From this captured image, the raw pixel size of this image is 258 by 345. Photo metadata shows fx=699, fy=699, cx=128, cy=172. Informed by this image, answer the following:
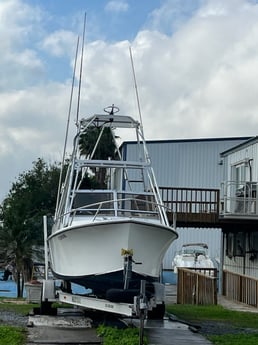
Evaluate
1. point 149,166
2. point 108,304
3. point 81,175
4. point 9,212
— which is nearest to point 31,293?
point 81,175

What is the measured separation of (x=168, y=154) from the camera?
159ft

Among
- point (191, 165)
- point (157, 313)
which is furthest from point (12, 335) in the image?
point (191, 165)

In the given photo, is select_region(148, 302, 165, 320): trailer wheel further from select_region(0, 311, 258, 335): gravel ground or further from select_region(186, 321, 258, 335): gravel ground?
select_region(186, 321, 258, 335): gravel ground

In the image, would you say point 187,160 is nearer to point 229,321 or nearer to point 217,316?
point 217,316

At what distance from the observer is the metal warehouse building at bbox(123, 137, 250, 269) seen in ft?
155

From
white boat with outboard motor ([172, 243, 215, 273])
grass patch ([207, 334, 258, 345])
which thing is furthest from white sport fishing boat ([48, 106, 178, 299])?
white boat with outboard motor ([172, 243, 215, 273])

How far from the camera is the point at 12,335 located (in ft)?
39.3

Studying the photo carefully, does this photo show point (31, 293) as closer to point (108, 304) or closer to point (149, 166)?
point (149, 166)

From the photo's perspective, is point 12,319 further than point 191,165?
No

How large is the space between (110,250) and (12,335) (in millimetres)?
2348

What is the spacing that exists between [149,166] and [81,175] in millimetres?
2068

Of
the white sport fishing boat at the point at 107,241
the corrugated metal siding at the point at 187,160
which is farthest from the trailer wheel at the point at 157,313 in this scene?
the corrugated metal siding at the point at 187,160

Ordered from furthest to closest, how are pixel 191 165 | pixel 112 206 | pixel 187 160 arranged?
1. pixel 187 160
2. pixel 191 165
3. pixel 112 206

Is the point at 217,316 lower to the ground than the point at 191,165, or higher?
lower
